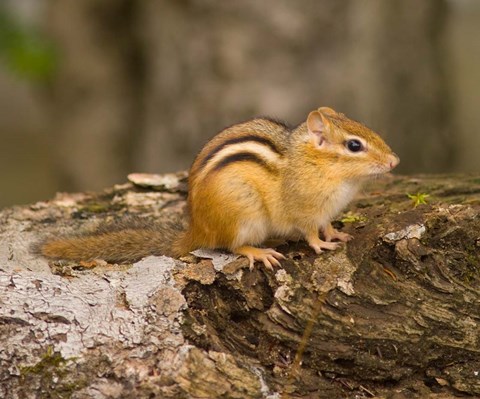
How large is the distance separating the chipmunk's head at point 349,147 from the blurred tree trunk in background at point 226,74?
329cm

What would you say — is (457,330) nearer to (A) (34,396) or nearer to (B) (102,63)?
(A) (34,396)

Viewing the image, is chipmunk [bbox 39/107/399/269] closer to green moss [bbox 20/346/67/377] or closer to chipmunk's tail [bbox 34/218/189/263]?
chipmunk's tail [bbox 34/218/189/263]

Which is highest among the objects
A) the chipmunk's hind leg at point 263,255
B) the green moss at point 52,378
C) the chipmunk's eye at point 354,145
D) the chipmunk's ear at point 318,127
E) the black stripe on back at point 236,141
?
the chipmunk's ear at point 318,127

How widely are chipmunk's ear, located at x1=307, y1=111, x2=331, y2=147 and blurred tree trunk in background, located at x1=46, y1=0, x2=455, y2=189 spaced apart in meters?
3.29

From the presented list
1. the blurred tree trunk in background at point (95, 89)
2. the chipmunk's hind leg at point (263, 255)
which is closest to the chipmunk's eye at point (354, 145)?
the chipmunk's hind leg at point (263, 255)

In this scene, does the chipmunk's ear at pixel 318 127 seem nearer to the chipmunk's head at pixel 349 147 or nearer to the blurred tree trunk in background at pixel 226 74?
the chipmunk's head at pixel 349 147

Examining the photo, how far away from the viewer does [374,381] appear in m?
3.45

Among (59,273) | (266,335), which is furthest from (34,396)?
(266,335)

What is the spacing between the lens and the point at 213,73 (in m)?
7.46

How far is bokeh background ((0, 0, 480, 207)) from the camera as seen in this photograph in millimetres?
7320

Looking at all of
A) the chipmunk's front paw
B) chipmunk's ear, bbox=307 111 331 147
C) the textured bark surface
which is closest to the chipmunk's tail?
the textured bark surface

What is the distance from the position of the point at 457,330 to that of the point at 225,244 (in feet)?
3.73

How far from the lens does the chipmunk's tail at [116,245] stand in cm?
408

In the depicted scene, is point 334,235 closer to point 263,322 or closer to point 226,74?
point 263,322
